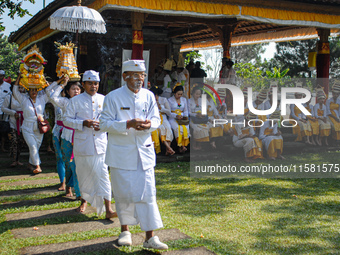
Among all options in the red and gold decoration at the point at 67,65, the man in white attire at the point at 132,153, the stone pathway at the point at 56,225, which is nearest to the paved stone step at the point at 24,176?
the stone pathway at the point at 56,225

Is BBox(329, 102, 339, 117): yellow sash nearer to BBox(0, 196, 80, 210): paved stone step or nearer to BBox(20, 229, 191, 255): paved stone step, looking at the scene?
BBox(0, 196, 80, 210): paved stone step

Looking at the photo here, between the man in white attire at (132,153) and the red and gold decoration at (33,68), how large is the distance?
3566 millimetres

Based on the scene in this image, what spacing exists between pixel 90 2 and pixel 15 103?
297cm

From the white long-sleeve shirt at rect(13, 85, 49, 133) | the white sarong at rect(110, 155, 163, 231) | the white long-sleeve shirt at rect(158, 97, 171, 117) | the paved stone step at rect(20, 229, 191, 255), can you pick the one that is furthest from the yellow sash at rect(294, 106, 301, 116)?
the white sarong at rect(110, 155, 163, 231)

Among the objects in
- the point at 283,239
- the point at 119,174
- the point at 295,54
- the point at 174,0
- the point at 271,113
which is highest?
the point at 295,54

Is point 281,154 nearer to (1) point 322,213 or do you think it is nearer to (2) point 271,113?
(2) point 271,113

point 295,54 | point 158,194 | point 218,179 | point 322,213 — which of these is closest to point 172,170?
point 218,179

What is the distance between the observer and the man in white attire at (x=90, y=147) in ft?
17.5

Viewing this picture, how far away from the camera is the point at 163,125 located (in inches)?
387

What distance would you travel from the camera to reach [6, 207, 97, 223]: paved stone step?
5410 mm

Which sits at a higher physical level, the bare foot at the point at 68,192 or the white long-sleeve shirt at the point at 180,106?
the white long-sleeve shirt at the point at 180,106

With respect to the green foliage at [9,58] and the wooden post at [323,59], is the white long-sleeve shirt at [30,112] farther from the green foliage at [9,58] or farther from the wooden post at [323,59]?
the green foliage at [9,58]

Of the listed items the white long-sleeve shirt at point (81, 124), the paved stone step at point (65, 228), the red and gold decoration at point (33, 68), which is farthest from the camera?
the red and gold decoration at point (33, 68)

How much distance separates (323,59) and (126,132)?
11248 millimetres
